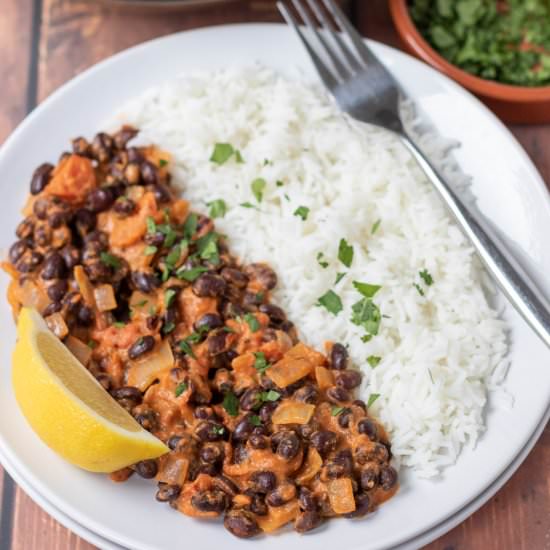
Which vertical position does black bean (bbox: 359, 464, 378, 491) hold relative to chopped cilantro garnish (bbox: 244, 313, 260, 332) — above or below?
below

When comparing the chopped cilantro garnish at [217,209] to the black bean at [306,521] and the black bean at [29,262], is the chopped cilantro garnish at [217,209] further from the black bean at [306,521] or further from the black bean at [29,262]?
the black bean at [306,521]

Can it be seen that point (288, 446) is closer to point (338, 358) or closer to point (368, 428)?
point (368, 428)

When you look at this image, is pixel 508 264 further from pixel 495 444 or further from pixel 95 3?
pixel 95 3

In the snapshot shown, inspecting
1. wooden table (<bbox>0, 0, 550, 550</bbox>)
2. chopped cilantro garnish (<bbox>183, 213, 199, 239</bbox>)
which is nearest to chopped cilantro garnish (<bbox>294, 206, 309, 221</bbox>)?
chopped cilantro garnish (<bbox>183, 213, 199, 239</bbox>)

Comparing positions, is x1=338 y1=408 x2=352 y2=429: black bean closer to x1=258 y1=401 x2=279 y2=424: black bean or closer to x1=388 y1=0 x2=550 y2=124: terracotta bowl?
x1=258 y1=401 x2=279 y2=424: black bean

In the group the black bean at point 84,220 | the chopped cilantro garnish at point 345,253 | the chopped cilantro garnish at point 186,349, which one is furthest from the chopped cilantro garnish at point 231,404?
the black bean at point 84,220

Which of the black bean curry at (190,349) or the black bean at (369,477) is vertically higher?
the black bean curry at (190,349)

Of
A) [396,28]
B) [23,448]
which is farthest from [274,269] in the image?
[396,28]
